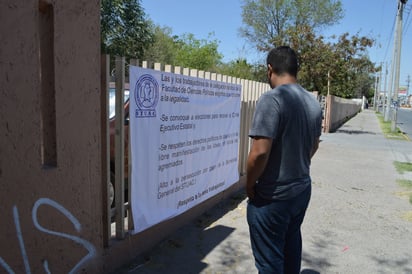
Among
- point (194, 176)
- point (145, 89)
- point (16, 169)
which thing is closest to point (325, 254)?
point (194, 176)

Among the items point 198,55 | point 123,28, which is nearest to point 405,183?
point 123,28

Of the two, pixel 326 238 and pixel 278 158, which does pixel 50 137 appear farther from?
pixel 326 238

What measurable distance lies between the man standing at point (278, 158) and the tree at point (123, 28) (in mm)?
18185

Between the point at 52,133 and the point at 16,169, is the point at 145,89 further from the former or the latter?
the point at 16,169

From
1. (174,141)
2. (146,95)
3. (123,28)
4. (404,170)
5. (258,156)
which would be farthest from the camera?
(123,28)

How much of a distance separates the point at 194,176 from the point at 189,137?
0.53 metres

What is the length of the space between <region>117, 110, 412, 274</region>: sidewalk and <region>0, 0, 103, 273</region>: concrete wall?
3.14ft

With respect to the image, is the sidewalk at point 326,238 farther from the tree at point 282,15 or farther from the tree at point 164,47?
Answer: the tree at point 164,47

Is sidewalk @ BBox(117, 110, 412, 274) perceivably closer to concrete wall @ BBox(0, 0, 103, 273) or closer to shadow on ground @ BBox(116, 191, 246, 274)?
shadow on ground @ BBox(116, 191, 246, 274)

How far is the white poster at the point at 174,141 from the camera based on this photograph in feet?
11.5

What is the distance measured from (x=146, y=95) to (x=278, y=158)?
1.56m

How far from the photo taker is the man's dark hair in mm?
2543

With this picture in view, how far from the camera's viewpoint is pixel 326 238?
15.1ft

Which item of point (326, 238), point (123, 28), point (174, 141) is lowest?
point (326, 238)
